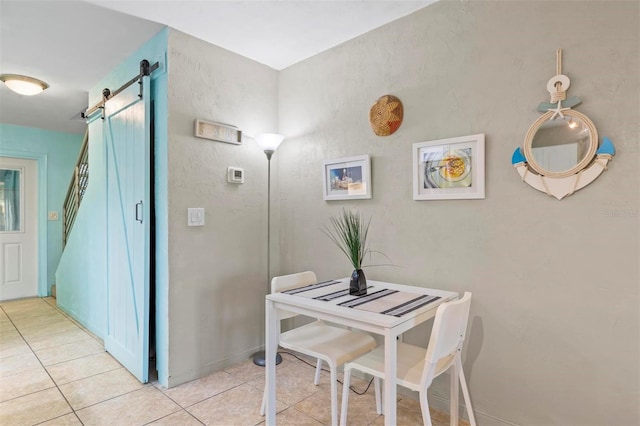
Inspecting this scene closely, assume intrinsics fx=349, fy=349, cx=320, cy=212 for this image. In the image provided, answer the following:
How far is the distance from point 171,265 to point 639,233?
252cm

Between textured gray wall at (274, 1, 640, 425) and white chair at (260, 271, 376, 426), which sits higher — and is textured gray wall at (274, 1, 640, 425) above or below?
above

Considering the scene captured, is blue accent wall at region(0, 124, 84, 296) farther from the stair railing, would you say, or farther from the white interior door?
the stair railing

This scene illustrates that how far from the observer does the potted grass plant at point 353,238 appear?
191 centimetres

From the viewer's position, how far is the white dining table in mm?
1390

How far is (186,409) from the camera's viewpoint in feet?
6.78

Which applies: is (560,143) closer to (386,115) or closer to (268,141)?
(386,115)

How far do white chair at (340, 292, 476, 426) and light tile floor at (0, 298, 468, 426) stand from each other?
1.41 ft

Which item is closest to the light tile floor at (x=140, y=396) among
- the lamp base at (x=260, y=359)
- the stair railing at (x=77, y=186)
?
the lamp base at (x=260, y=359)

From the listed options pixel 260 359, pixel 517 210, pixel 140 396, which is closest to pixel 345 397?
pixel 260 359

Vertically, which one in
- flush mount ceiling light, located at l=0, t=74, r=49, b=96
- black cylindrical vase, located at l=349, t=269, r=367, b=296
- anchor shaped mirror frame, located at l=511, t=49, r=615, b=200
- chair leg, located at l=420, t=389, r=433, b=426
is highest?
flush mount ceiling light, located at l=0, t=74, r=49, b=96

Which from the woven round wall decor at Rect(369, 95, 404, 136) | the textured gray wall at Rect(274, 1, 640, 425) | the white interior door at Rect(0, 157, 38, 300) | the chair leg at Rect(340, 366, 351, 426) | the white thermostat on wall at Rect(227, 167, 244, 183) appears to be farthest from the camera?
the white interior door at Rect(0, 157, 38, 300)

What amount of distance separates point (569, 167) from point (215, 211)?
7.14 ft

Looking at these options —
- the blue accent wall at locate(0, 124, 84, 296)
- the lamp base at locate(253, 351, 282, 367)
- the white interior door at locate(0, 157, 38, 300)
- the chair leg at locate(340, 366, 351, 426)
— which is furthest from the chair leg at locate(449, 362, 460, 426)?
the white interior door at locate(0, 157, 38, 300)

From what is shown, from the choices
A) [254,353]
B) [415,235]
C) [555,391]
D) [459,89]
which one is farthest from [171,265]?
[555,391]
